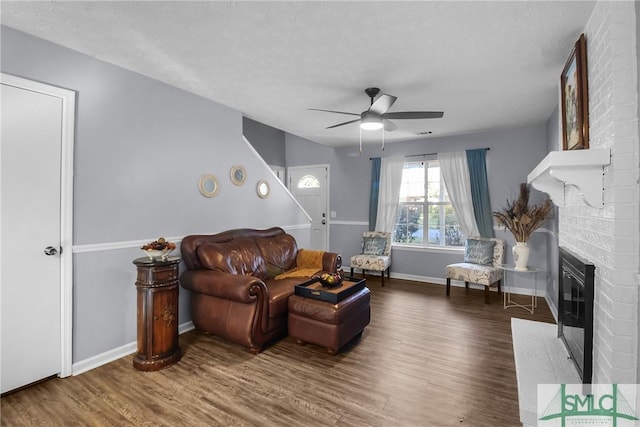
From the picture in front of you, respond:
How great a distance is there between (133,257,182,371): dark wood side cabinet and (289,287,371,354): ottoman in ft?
3.54

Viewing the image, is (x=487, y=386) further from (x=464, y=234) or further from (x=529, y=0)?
(x=464, y=234)

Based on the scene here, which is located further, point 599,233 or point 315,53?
point 315,53

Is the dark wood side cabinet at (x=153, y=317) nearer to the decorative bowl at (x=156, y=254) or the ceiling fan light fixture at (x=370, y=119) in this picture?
the decorative bowl at (x=156, y=254)

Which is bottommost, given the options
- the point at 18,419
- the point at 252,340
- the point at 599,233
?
the point at 18,419

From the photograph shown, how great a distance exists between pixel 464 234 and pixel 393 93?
2934 mm

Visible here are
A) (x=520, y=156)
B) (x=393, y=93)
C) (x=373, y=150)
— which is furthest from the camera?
(x=373, y=150)

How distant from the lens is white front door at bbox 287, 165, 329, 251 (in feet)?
21.5

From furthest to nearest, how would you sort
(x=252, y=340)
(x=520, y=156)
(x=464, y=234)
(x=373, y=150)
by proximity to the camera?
(x=373, y=150) → (x=464, y=234) → (x=520, y=156) → (x=252, y=340)

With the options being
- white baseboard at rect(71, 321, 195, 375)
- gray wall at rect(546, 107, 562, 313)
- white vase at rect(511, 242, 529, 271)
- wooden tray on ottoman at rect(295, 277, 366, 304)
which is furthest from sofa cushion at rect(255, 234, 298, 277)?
gray wall at rect(546, 107, 562, 313)

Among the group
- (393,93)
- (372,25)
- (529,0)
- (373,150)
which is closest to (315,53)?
(372,25)

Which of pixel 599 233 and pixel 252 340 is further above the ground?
pixel 599 233

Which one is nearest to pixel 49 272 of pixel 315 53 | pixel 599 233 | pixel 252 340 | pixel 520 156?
pixel 252 340

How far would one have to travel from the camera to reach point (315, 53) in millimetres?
2471

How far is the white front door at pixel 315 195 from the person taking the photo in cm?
655
